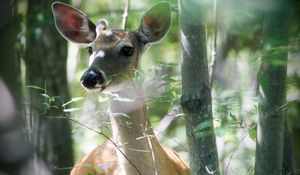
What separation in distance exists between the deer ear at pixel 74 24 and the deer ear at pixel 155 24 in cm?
39

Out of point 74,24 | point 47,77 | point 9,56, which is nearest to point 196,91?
point 74,24

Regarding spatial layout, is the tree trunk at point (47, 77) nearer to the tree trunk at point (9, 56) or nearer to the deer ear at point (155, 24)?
the tree trunk at point (9, 56)

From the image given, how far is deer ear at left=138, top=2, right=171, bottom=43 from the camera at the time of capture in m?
4.79

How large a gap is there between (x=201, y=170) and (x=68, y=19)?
1.98 m

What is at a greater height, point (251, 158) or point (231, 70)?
point (231, 70)

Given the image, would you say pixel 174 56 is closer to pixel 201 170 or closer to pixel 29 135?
pixel 29 135

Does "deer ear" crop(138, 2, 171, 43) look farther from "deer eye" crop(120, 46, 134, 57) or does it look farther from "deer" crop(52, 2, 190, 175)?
"deer eye" crop(120, 46, 134, 57)

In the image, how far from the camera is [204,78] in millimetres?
3596

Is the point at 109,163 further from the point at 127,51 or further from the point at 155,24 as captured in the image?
the point at 155,24

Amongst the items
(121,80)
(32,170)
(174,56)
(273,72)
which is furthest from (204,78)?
(174,56)

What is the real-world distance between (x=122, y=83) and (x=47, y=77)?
2.11 meters

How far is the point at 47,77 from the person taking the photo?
6.47 m

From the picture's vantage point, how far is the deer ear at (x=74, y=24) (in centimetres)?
502

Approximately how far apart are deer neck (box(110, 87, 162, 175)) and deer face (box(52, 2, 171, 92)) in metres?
0.14
